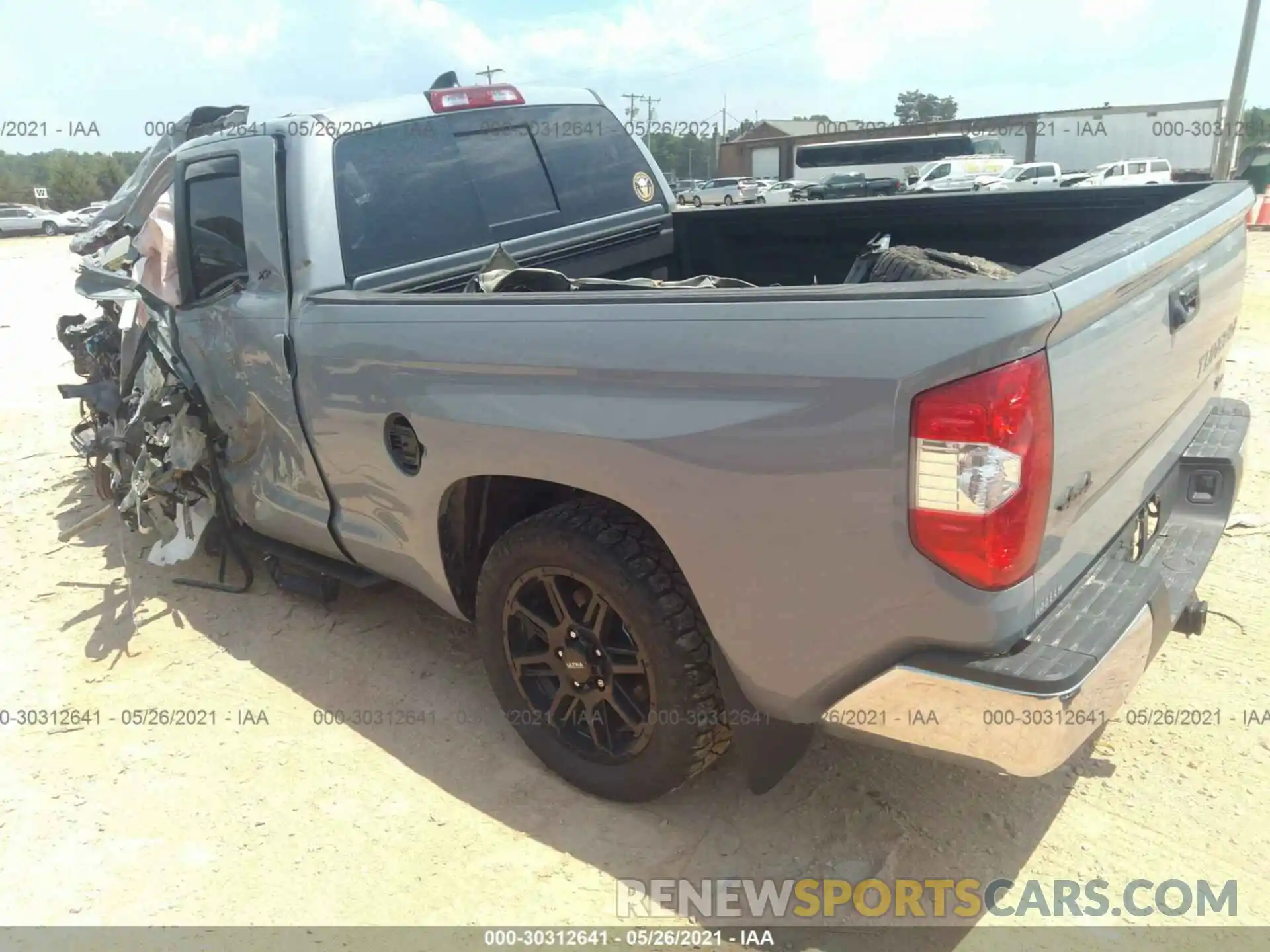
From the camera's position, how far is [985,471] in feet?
5.96

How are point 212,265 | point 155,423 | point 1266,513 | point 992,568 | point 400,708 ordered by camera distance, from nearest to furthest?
point 992,568
point 400,708
point 212,265
point 155,423
point 1266,513

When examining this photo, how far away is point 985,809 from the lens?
2727mm

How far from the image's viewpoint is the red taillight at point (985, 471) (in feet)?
5.85

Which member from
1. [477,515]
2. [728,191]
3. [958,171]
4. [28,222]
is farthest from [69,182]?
[477,515]

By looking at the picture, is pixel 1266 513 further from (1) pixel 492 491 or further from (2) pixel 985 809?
(1) pixel 492 491

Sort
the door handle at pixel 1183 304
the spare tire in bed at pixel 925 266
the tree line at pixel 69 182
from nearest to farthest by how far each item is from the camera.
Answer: the door handle at pixel 1183 304 < the spare tire in bed at pixel 925 266 < the tree line at pixel 69 182

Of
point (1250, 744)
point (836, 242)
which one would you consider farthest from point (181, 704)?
point (1250, 744)

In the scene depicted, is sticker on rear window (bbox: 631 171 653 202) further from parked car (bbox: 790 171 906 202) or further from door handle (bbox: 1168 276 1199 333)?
parked car (bbox: 790 171 906 202)

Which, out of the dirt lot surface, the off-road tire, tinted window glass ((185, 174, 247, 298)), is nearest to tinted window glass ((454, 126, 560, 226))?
tinted window glass ((185, 174, 247, 298))

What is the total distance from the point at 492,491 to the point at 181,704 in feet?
5.35

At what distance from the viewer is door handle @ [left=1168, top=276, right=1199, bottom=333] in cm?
235

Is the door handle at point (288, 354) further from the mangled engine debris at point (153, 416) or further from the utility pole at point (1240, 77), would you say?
the utility pole at point (1240, 77)

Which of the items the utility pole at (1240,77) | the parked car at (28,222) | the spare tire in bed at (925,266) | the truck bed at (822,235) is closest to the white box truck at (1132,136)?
the utility pole at (1240,77)

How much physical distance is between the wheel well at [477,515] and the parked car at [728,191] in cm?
3726
